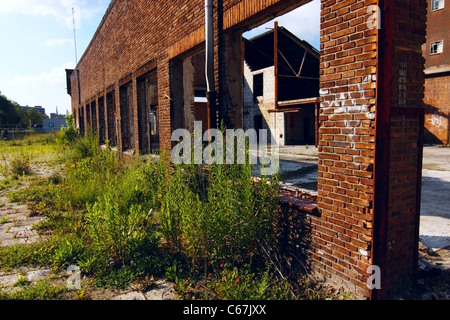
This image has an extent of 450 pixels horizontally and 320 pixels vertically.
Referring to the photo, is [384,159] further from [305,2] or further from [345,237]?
[305,2]

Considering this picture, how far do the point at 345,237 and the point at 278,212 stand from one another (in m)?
0.94

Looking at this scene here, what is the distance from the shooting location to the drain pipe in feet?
16.3

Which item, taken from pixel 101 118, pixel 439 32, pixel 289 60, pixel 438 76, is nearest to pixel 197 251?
pixel 101 118

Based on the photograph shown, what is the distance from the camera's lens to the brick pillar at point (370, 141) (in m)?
2.57

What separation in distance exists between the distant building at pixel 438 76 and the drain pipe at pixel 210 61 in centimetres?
1825

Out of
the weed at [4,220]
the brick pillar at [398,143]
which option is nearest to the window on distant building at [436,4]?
the brick pillar at [398,143]

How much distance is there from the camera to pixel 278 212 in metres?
3.63

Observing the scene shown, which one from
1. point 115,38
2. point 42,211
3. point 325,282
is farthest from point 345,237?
point 115,38

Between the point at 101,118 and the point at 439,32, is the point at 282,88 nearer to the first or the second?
the point at 101,118

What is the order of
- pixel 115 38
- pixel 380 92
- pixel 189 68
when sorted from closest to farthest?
pixel 380 92, pixel 189 68, pixel 115 38

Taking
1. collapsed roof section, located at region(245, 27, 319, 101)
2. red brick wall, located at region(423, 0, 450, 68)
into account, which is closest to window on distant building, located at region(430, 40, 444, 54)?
red brick wall, located at region(423, 0, 450, 68)

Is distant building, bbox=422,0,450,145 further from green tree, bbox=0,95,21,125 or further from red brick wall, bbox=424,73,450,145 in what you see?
green tree, bbox=0,95,21,125

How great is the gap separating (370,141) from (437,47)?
24.8 meters

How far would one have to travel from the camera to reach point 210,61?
16.7 feet
